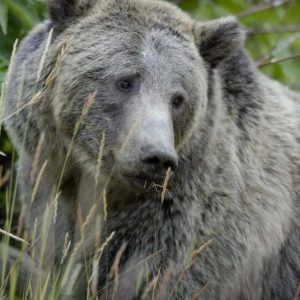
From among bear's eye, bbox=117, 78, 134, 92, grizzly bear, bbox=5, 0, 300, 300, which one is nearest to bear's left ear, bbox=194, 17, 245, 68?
grizzly bear, bbox=5, 0, 300, 300

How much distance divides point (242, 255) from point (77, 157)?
125 cm

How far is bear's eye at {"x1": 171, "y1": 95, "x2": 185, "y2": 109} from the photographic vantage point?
5.04 metres

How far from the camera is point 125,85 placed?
16.4 feet

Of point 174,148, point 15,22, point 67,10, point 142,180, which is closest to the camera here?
point 142,180

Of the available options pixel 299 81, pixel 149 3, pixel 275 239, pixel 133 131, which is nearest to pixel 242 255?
pixel 275 239

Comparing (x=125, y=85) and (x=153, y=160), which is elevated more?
(x=125, y=85)

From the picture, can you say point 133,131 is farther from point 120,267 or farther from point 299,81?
point 299,81

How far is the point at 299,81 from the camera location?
8570mm

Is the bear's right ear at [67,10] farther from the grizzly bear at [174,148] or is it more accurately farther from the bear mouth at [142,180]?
the bear mouth at [142,180]

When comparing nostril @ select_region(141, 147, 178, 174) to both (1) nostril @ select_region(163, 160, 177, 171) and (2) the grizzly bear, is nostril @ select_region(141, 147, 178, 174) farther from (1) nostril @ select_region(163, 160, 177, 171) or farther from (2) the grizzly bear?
(2) the grizzly bear

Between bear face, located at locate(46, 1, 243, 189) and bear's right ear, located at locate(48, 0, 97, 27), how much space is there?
70mm

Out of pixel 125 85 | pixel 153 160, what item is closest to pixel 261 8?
pixel 125 85

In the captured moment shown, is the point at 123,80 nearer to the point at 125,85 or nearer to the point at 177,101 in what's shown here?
the point at 125,85

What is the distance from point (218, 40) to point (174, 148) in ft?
3.19
